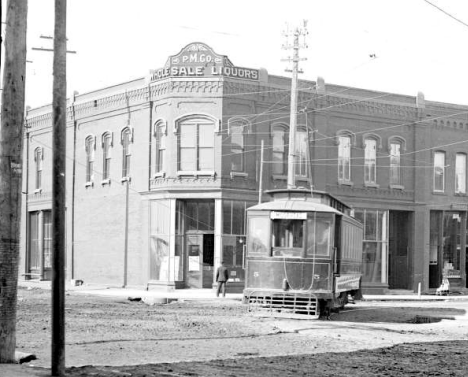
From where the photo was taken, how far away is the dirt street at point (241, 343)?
12453mm

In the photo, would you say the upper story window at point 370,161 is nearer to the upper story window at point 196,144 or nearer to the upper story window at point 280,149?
the upper story window at point 280,149

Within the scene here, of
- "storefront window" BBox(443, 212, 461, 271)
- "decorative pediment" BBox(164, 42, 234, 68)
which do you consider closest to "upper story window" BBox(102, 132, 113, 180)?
"decorative pediment" BBox(164, 42, 234, 68)

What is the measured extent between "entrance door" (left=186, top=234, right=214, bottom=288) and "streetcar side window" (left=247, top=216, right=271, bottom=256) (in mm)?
15710

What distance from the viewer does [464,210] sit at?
47.0 meters

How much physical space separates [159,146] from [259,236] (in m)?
17.9

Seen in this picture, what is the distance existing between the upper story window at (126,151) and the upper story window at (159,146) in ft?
7.67

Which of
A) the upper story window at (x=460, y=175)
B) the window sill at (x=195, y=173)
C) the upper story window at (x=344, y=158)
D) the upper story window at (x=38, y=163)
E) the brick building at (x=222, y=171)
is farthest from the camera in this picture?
the upper story window at (x=38, y=163)

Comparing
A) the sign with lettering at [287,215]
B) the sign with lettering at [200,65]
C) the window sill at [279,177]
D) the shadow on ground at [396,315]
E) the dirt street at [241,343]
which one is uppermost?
the sign with lettering at [200,65]

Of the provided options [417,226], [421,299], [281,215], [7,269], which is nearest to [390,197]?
[417,226]

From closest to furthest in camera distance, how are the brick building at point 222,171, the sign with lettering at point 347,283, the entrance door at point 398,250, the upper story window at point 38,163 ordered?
the sign with lettering at point 347,283 → the brick building at point 222,171 → the entrance door at point 398,250 → the upper story window at point 38,163

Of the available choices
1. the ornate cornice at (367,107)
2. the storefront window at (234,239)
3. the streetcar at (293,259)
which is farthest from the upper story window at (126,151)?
the streetcar at (293,259)

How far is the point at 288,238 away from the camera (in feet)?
76.3

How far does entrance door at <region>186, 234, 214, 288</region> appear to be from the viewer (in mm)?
39031

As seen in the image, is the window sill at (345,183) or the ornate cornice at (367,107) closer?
the ornate cornice at (367,107)
